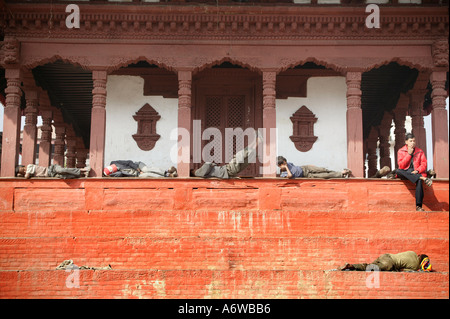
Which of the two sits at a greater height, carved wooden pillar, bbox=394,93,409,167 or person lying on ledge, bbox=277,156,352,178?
carved wooden pillar, bbox=394,93,409,167

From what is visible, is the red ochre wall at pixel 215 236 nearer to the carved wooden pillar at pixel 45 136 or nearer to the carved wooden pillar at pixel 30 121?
the carved wooden pillar at pixel 30 121

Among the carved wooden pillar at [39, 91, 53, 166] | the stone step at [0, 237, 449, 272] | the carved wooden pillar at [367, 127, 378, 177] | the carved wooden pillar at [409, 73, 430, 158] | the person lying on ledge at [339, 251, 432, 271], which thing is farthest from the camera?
the carved wooden pillar at [367, 127, 378, 177]

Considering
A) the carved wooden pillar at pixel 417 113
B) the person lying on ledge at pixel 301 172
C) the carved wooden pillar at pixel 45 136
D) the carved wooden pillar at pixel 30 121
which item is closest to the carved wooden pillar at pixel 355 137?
the person lying on ledge at pixel 301 172

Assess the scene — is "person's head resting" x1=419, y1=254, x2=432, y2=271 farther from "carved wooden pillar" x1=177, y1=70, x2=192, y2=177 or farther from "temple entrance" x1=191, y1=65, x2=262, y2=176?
"temple entrance" x1=191, y1=65, x2=262, y2=176

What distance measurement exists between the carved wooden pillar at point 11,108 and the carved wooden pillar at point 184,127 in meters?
3.38

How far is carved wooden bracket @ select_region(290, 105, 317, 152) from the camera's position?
41.1 feet

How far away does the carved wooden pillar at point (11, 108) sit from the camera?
10430 mm

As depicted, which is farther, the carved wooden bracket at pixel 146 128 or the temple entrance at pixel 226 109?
the temple entrance at pixel 226 109

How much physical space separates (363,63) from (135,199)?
555 centimetres

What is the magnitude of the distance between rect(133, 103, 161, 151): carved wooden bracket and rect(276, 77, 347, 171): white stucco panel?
3.07m

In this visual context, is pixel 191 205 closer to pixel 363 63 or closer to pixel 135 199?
pixel 135 199

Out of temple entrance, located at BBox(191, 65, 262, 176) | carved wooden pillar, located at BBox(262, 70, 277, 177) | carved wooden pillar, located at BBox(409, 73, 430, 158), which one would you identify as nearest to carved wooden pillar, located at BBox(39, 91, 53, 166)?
temple entrance, located at BBox(191, 65, 262, 176)

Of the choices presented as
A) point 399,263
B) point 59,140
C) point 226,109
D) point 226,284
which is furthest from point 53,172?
point 59,140

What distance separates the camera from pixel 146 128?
1259 cm
